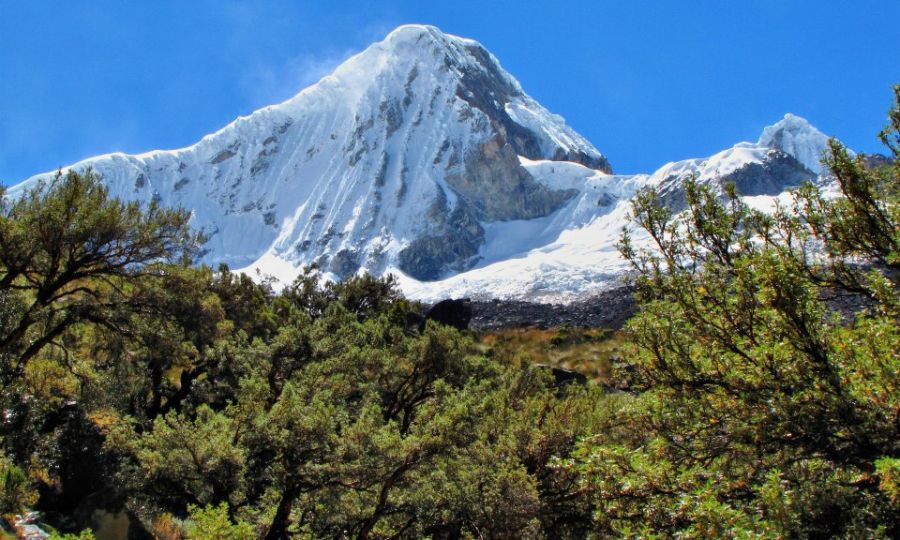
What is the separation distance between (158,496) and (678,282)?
34.8 ft

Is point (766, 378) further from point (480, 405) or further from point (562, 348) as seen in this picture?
point (562, 348)

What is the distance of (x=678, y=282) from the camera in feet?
25.8

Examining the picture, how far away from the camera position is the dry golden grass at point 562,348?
1369 inches

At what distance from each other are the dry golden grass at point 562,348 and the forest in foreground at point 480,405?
40.1ft

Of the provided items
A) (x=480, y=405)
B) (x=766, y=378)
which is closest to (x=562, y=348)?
(x=480, y=405)

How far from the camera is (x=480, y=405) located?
14.5 meters

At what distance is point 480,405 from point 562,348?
28.2 metres

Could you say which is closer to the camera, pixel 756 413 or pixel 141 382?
pixel 756 413

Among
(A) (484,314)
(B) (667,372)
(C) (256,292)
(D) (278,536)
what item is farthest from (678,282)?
(A) (484,314)

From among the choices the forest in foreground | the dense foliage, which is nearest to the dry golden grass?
the forest in foreground

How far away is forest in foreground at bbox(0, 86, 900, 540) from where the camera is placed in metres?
6.16

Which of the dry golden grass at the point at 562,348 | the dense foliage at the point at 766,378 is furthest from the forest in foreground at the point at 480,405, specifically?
the dry golden grass at the point at 562,348

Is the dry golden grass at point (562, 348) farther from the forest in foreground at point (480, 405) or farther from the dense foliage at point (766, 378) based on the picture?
the dense foliage at point (766, 378)

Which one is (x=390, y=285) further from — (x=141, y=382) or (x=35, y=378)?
(x=35, y=378)
